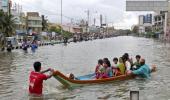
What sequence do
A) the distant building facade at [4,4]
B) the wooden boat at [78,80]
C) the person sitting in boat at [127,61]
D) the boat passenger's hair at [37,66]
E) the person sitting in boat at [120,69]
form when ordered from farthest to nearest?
the distant building facade at [4,4] → the person sitting in boat at [127,61] → the person sitting in boat at [120,69] → the wooden boat at [78,80] → the boat passenger's hair at [37,66]

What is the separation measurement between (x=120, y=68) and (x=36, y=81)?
7873mm

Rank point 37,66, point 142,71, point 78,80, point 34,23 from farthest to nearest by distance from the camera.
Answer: point 34,23 < point 142,71 < point 78,80 < point 37,66

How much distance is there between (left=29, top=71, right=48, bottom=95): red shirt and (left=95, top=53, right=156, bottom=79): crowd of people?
5.64 m

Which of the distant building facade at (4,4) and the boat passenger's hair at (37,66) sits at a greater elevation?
the distant building facade at (4,4)

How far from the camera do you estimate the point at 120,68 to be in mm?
22141

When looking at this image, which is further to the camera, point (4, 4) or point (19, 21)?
point (19, 21)

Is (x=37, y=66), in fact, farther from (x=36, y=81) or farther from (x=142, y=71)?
(x=142, y=71)

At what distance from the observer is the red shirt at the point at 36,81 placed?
15.0 m

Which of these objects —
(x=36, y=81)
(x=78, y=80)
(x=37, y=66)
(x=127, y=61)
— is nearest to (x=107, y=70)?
(x=78, y=80)

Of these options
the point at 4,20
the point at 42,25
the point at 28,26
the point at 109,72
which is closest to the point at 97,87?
the point at 109,72

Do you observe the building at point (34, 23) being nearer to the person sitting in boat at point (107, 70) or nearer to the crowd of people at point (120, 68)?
the crowd of people at point (120, 68)

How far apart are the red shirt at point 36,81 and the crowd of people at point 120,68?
5.64m

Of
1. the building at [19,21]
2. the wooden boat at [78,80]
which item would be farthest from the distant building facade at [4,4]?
the wooden boat at [78,80]

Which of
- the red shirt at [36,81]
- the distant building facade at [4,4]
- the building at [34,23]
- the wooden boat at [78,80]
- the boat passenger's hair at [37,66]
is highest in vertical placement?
the distant building facade at [4,4]
